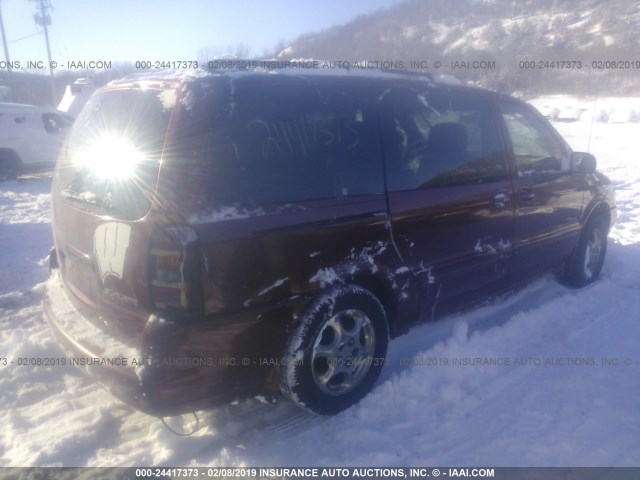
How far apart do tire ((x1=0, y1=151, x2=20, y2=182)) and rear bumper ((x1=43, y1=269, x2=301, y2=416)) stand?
9922 mm

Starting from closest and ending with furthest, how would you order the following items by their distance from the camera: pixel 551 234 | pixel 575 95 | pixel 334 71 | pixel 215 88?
pixel 215 88 → pixel 334 71 → pixel 551 234 → pixel 575 95

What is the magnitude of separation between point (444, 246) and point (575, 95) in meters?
20.6

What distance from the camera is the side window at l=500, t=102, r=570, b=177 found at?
389 centimetres

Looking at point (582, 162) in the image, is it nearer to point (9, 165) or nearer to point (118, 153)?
point (118, 153)

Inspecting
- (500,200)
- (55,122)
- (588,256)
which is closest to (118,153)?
(500,200)

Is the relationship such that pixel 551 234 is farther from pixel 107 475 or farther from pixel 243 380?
pixel 107 475

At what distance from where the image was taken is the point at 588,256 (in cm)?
483

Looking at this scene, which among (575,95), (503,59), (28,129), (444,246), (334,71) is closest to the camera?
(334,71)

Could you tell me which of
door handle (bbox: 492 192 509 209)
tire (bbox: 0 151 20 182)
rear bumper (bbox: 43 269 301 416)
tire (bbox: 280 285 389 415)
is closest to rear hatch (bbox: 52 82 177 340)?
rear bumper (bbox: 43 269 301 416)

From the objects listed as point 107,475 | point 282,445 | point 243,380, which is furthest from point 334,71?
point 107,475

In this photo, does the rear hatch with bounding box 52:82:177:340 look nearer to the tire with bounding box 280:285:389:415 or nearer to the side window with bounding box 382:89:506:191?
the tire with bounding box 280:285:389:415

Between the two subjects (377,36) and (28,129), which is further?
(377,36)

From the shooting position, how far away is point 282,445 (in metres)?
2.63

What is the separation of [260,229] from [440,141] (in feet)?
5.20
